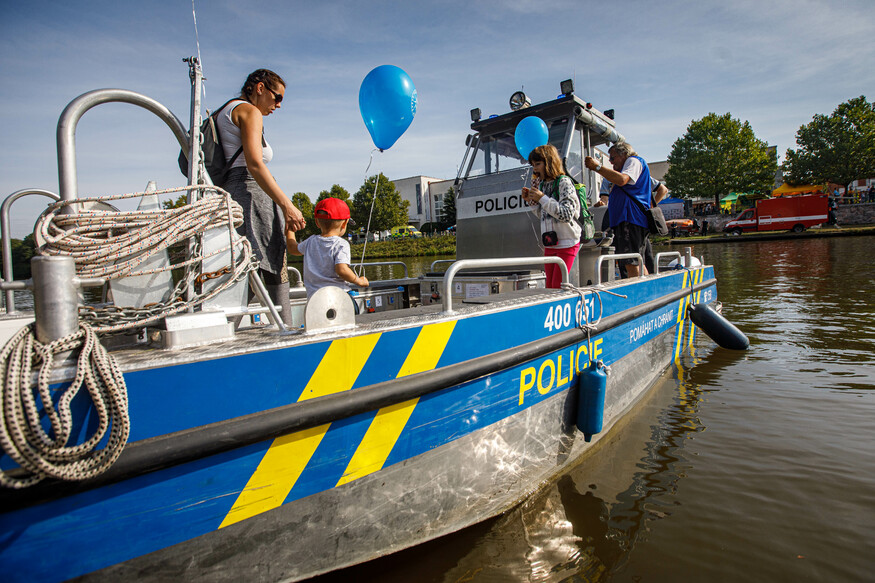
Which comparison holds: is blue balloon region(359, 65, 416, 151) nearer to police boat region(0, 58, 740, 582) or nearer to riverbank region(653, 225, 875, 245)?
police boat region(0, 58, 740, 582)

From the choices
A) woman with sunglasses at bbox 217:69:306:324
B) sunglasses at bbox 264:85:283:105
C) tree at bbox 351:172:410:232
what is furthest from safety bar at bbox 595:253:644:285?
tree at bbox 351:172:410:232

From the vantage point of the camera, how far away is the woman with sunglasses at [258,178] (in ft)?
7.18

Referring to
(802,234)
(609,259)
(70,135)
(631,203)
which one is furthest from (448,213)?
(70,135)

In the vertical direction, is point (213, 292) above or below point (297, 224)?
below

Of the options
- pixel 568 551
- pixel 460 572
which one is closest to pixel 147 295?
pixel 460 572

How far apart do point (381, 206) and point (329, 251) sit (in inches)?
1819

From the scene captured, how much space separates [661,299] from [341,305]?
342cm

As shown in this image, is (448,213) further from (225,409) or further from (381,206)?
(225,409)

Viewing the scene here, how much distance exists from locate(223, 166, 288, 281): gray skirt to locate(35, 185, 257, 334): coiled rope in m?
0.58

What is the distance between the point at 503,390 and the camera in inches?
91.0

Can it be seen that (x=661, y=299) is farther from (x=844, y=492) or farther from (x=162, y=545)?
(x=162, y=545)

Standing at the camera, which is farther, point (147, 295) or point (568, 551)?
point (568, 551)

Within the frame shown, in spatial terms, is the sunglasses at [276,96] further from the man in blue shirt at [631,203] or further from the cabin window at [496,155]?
the cabin window at [496,155]

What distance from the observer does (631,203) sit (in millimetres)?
4500
